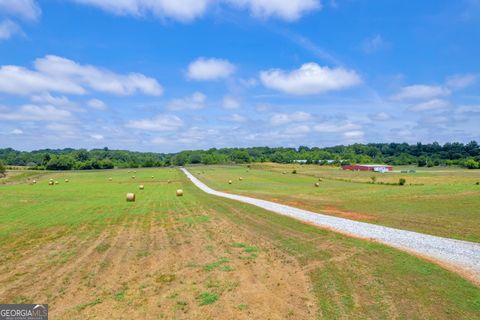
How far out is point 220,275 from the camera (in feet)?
42.4

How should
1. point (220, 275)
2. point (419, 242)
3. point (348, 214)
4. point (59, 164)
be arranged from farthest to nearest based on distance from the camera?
1. point (59, 164)
2. point (348, 214)
3. point (419, 242)
4. point (220, 275)

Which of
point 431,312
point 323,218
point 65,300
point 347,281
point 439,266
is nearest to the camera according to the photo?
point 431,312

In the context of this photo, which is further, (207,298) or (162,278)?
(162,278)

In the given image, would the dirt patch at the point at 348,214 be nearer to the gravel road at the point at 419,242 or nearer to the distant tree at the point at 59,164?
the gravel road at the point at 419,242

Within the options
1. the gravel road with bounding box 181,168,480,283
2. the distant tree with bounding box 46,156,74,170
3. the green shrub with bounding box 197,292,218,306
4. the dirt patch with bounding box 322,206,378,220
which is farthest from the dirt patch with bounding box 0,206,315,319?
the distant tree with bounding box 46,156,74,170

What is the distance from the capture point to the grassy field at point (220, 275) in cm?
1003

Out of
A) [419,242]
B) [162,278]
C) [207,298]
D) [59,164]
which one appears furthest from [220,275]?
[59,164]

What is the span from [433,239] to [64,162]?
167 m

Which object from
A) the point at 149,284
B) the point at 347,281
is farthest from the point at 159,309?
the point at 347,281

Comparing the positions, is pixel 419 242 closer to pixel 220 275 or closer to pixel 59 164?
pixel 220 275

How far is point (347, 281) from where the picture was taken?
12016mm

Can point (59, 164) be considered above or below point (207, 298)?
above

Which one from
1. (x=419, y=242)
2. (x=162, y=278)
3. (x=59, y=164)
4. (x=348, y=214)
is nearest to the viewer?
(x=162, y=278)

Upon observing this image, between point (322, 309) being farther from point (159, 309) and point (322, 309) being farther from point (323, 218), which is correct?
point (323, 218)
